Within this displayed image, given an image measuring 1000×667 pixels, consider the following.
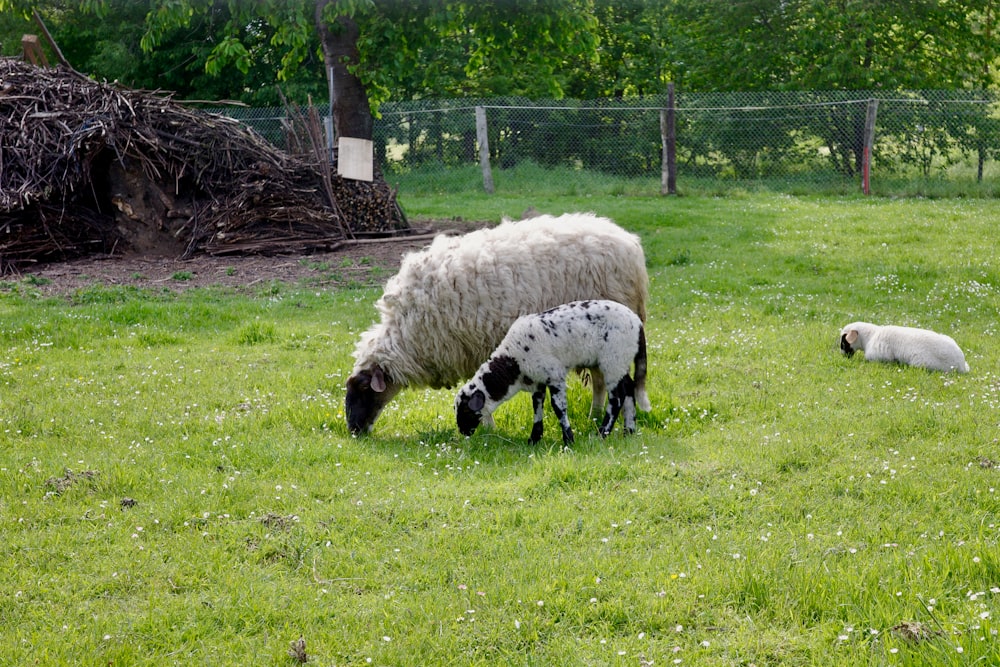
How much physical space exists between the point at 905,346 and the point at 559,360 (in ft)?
11.0

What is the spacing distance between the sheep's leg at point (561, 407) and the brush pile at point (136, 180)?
8.84m

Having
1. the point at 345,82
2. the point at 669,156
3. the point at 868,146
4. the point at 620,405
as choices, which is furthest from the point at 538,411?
the point at 868,146

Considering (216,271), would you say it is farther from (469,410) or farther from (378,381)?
(469,410)

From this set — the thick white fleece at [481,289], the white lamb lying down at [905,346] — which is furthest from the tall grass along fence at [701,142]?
the thick white fleece at [481,289]

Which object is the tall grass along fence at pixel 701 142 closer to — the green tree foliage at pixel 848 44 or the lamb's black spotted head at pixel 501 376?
the green tree foliage at pixel 848 44

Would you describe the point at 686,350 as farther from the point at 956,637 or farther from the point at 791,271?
the point at 956,637

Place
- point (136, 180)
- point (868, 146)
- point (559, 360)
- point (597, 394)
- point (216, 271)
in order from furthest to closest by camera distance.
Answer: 1. point (868, 146)
2. point (136, 180)
3. point (216, 271)
4. point (597, 394)
5. point (559, 360)

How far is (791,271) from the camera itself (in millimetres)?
12164

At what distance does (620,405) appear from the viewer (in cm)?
660

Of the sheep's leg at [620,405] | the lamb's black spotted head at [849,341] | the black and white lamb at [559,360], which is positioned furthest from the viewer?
the lamb's black spotted head at [849,341]

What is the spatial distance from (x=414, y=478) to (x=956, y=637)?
3.21 metres

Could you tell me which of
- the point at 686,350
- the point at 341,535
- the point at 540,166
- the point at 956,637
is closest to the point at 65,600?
the point at 341,535

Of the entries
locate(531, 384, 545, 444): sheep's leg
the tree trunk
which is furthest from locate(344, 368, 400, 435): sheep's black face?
the tree trunk

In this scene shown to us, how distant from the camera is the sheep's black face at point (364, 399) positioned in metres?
7.00
